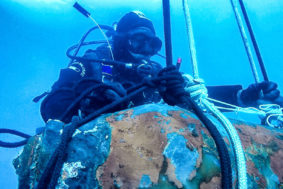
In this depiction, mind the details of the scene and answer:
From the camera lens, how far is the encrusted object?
0.65m

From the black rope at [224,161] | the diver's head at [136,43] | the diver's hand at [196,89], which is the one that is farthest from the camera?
the diver's head at [136,43]

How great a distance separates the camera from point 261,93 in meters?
1.98

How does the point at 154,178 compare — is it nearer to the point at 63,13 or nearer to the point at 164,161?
the point at 164,161

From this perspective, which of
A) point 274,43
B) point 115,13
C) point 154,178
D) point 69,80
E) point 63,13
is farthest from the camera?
point 274,43

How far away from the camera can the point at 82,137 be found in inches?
30.8

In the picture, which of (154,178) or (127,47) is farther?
(127,47)

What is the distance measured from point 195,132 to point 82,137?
478 millimetres

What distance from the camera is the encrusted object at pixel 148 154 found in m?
0.65

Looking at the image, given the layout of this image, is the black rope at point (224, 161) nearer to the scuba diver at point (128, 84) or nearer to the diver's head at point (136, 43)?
the scuba diver at point (128, 84)

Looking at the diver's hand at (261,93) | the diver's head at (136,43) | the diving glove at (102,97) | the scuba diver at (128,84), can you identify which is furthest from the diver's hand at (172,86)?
the diver's head at (136,43)

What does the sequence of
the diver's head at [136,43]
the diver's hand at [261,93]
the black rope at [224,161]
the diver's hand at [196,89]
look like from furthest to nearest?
the diver's head at [136,43] < the diver's hand at [261,93] < the diver's hand at [196,89] < the black rope at [224,161]

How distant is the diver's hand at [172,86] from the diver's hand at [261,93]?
57.8 inches

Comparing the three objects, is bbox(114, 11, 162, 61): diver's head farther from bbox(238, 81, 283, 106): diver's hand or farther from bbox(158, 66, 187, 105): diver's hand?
bbox(158, 66, 187, 105): diver's hand

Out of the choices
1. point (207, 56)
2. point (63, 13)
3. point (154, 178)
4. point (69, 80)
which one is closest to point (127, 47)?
point (69, 80)
